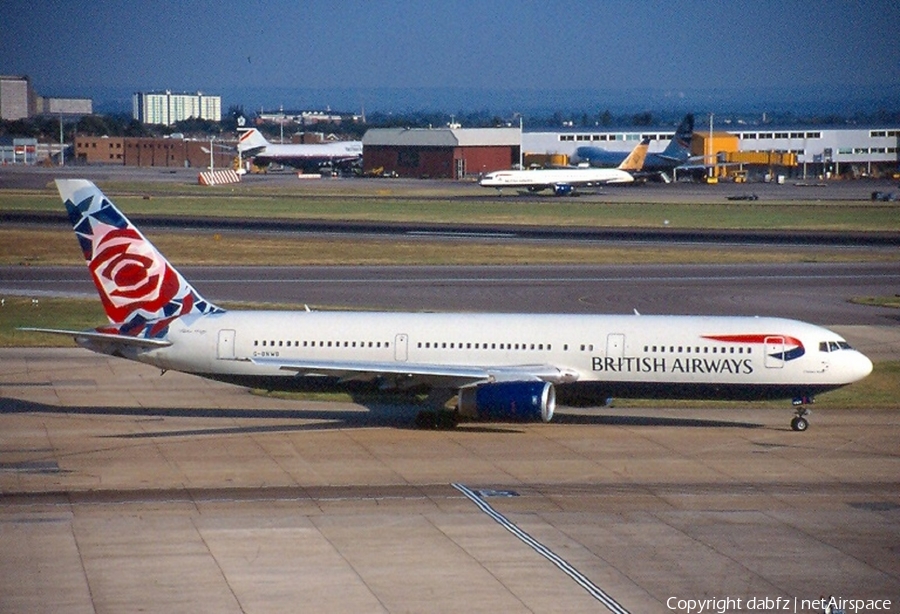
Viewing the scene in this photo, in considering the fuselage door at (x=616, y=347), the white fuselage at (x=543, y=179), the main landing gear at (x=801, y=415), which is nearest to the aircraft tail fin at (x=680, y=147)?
the white fuselage at (x=543, y=179)

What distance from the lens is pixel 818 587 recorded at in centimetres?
Answer: 2525

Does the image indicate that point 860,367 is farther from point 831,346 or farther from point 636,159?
→ point 636,159

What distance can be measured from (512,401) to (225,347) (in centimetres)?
936

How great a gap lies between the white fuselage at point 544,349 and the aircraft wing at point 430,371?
7 centimetres

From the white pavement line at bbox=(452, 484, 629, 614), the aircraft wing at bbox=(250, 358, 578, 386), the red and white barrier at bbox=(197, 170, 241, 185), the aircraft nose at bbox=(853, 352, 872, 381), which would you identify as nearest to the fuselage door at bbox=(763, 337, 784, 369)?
the aircraft nose at bbox=(853, 352, 872, 381)

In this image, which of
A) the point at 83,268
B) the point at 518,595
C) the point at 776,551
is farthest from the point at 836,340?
the point at 83,268

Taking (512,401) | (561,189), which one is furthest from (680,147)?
(512,401)

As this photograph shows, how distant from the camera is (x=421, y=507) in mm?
31281

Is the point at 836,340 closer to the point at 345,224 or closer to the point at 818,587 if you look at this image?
the point at 818,587

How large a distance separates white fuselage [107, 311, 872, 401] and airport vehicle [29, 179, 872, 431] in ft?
0.10

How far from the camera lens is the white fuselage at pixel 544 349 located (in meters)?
40.2

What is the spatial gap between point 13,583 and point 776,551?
15311mm

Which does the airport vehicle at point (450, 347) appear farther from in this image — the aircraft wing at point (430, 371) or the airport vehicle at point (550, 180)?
the airport vehicle at point (550, 180)

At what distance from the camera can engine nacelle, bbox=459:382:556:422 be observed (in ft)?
125
